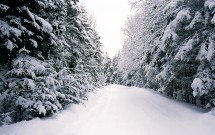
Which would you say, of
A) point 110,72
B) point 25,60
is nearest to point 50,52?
point 25,60

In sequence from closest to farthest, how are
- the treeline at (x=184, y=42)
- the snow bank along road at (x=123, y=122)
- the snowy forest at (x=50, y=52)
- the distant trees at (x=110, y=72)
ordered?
the snow bank along road at (x=123, y=122) → the snowy forest at (x=50, y=52) → the treeline at (x=184, y=42) → the distant trees at (x=110, y=72)

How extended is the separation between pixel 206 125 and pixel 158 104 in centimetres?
456

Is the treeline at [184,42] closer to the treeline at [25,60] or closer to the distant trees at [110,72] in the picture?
the treeline at [25,60]

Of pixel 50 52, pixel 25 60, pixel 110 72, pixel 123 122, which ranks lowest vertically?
pixel 123 122

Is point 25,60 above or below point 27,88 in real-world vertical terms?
above

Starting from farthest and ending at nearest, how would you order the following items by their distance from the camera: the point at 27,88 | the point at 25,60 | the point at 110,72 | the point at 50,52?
the point at 110,72
the point at 50,52
the point at 27,88
the point at 25,60

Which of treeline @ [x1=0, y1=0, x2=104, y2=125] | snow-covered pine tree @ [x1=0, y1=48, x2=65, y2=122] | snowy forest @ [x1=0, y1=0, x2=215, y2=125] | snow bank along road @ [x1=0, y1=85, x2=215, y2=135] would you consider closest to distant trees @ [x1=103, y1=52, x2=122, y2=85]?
snowy forest @ [x1=0, y1=0, x2=215, y2=125]

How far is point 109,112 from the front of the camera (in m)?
10.9

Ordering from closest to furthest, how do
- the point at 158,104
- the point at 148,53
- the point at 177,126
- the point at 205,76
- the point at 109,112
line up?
the point at 177,126
the point at 205,76
the point at 109,112
the point at 158,104
the point at 148,53

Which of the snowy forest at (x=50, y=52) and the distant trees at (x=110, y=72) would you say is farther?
the distant trees at (x=110, y=72)

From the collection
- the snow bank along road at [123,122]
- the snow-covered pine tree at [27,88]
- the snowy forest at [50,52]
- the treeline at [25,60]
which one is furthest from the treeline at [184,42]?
the snow-covered pine tree at [27,88]

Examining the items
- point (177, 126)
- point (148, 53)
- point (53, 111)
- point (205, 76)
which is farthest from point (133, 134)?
point (148, 53)

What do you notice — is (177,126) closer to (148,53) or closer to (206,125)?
(206,125)

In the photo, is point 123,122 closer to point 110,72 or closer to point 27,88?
point 27,88
